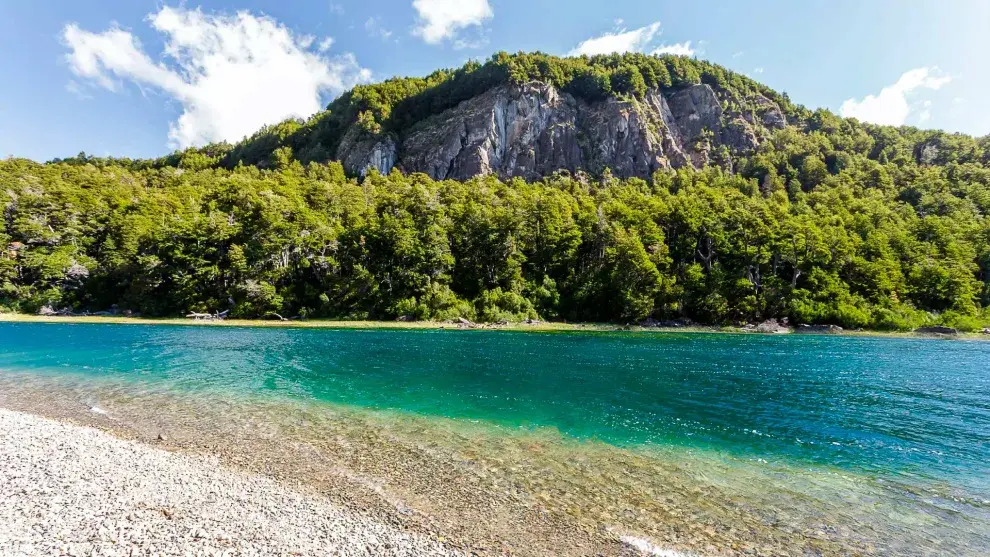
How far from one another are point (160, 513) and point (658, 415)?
17.4 meters

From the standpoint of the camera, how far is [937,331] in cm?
5794

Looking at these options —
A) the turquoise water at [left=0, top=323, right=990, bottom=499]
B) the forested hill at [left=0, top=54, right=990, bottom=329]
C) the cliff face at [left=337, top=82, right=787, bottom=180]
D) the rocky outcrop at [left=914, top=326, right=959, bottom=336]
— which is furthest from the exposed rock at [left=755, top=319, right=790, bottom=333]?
the cliff face at [left=337, top=82, right=787, bottom=180]

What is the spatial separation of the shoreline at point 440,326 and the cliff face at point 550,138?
8285cm

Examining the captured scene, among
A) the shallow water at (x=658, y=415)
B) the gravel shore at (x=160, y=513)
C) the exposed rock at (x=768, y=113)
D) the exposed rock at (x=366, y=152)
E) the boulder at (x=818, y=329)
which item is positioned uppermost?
the exposed rock at (x=768, y=113)

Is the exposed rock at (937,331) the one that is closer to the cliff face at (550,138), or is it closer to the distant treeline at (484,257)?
the distant treeline at (484,257)

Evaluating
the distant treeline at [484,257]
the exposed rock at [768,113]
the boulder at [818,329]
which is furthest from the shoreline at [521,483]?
the exposed rock at [768,113]

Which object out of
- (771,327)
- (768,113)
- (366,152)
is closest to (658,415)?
(771,327)

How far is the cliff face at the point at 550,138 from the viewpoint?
453ft

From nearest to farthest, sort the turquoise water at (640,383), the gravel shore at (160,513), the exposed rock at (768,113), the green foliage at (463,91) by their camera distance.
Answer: the gravel shore at (160,513) → the turquoise water at (640,383) → the green foliage at (463,91) → the exposed rock at (768,113)

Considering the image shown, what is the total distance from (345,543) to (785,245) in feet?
264

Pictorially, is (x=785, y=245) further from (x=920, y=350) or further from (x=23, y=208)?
(x=23, y=208)

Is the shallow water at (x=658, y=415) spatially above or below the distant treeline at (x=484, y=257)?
below

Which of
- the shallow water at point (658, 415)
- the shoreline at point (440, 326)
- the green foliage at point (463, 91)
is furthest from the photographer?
the green foliage at point (463, 91)

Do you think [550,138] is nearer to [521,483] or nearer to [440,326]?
[440,326]
